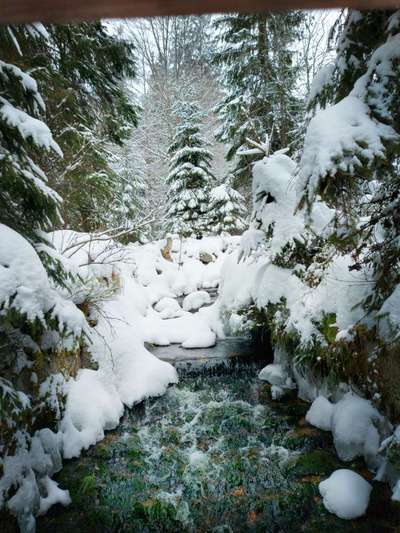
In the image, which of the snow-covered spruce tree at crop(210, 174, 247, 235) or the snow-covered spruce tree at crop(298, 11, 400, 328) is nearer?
the snow-covered spruce tree at crop(298, 11, 400, 328)

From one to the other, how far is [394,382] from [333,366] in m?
1.04

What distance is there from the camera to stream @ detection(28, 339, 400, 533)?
11.7 ft

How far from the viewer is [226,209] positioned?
697 inches

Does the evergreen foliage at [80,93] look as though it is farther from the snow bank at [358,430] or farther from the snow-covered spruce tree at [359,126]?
the snow bank at [358,430]

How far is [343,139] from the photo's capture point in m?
2.11

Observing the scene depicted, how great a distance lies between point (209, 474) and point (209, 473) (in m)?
0.02

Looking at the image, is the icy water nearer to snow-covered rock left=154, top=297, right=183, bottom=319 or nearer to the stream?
the stream

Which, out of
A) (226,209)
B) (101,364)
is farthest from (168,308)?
(226,209)

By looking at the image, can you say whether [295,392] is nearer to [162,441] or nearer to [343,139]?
[162,441]

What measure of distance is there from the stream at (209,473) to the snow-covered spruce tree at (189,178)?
13.1 meters

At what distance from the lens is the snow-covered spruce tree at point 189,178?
59.8ft

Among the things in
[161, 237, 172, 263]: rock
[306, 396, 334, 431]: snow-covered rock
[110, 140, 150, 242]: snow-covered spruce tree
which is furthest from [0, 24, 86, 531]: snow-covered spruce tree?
[161, 237, 172, 263]: rock

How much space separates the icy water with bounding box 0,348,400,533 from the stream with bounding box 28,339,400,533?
12 mm

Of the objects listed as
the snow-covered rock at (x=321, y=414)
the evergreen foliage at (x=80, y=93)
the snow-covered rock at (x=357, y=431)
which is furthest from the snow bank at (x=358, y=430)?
the evergreen foliage at (x=80, y=93)
